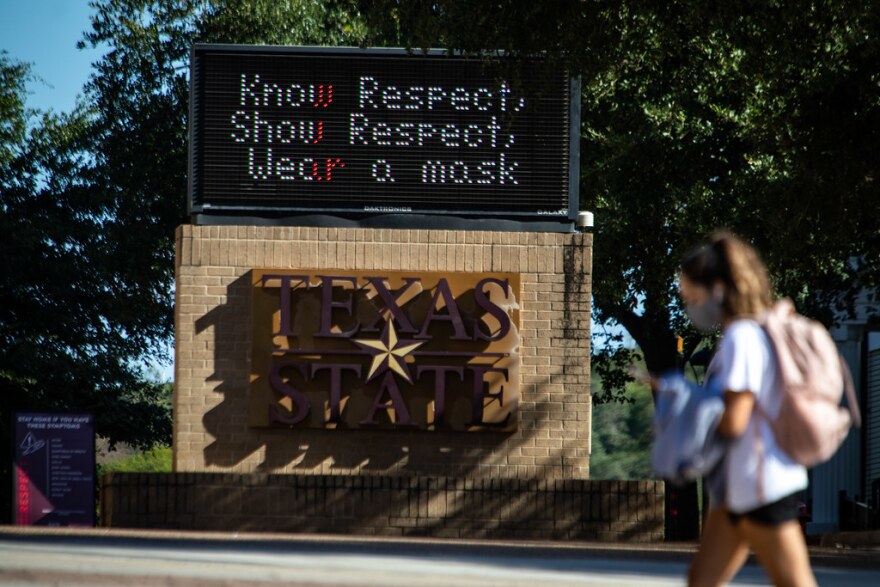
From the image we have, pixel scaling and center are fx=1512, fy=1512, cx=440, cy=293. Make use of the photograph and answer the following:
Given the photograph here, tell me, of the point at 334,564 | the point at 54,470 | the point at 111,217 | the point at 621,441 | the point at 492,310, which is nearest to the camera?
the point at 334,564

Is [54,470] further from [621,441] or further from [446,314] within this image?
[621,441]

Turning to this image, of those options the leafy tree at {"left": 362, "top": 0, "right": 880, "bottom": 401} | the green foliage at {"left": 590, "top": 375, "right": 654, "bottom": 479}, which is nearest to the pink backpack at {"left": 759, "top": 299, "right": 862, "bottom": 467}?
the leafy tree at {"left": 362, "top": 0, "right": 880, "bottom": 401}

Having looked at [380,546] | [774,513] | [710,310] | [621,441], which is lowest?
[621,441]

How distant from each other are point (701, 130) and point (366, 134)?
1020 cm

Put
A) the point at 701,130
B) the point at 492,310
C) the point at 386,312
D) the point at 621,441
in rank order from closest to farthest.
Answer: the point at 386,312 < the point at 492,310 < the point at 701,130 < the point at 621,441

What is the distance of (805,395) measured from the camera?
16.9 feet

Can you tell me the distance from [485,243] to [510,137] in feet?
4.15

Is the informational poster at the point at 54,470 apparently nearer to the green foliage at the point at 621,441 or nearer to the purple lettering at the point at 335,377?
the purple lettering at the point at 335,377

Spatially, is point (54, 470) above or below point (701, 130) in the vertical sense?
below

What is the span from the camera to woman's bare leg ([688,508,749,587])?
549 cm

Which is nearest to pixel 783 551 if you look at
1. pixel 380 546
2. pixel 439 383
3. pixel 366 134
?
pixel 380 546

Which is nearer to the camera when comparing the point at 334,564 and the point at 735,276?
the point at 735,276

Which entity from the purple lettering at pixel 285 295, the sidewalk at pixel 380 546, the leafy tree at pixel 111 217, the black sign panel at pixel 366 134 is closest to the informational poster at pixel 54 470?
the purple lettering at pixel 285 295

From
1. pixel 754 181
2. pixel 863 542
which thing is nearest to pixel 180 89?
pixel 754 181
